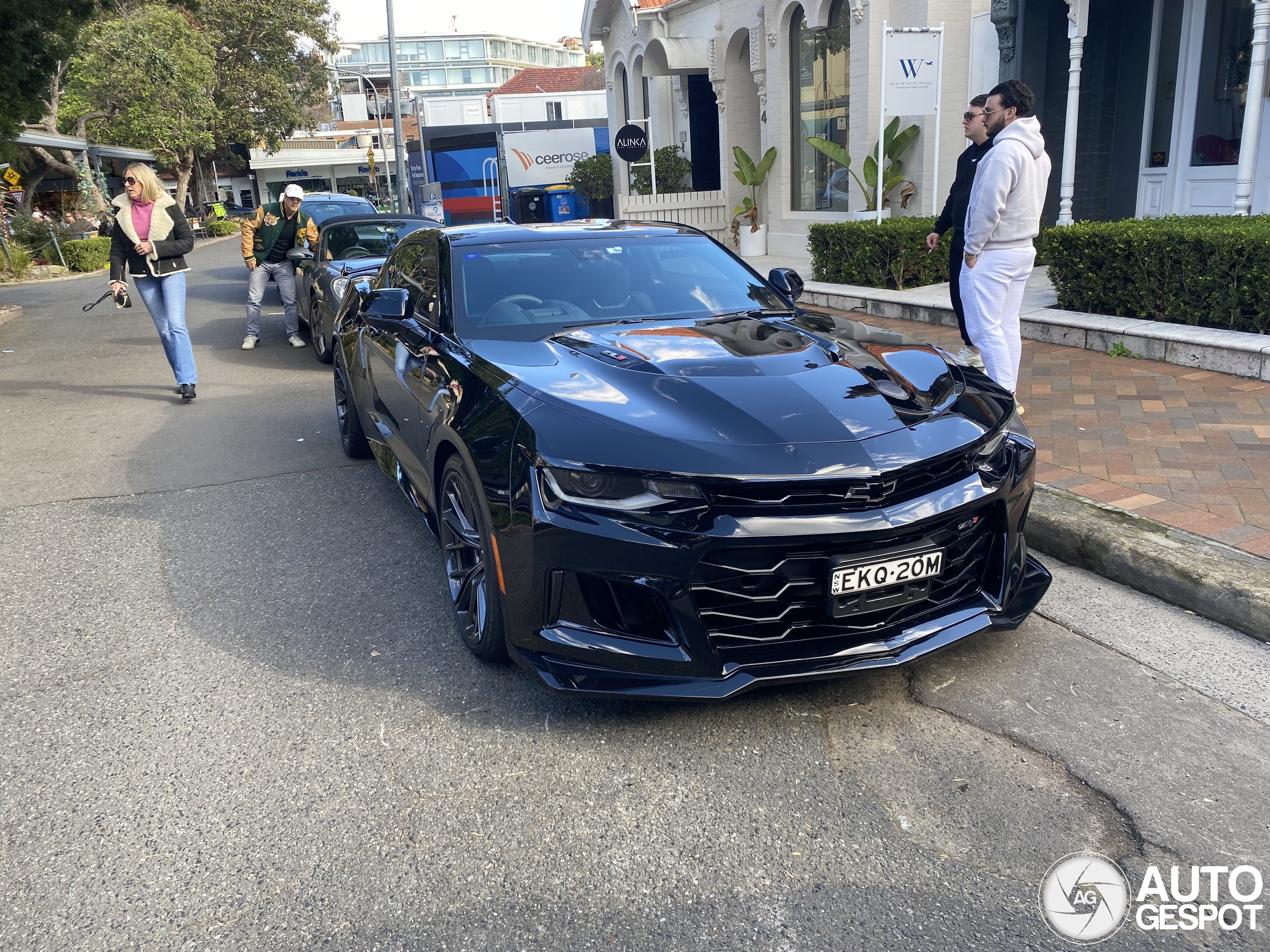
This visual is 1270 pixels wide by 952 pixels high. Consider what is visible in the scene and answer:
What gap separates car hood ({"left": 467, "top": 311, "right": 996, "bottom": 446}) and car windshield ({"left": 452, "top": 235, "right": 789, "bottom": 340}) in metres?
0.20

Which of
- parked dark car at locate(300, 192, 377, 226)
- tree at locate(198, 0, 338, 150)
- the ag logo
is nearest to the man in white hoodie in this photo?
the ag logo

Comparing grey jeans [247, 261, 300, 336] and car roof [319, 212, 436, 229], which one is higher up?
car roof [319, 212, 436, 229]

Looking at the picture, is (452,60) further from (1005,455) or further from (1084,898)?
(1084,898)

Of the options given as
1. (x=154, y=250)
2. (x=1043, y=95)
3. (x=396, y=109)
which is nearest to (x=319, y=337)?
(x=154, y=250)

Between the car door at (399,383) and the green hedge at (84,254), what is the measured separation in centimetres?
2510

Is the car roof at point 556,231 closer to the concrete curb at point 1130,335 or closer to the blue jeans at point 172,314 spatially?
the concrete curb at point 1130,335

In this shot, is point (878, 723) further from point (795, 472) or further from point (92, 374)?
point (92, 374)

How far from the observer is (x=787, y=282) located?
5.10 metres

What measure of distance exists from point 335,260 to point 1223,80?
970 centimetres

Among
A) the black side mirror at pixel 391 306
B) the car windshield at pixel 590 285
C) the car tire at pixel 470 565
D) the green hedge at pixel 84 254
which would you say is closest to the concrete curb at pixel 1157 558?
the car windshield at pixel 590 285

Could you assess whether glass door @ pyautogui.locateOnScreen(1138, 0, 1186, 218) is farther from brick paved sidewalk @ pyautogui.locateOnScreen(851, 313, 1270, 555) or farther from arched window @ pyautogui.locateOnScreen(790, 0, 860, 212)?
brick paved sidewalk @ pyautogui.locateOnScreen(851, 313, 1270, 555)

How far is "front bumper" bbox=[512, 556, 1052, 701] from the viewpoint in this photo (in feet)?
9.77

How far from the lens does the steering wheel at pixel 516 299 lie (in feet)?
14.5

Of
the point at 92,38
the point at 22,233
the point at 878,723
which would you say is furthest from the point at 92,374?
the point at 92,38
